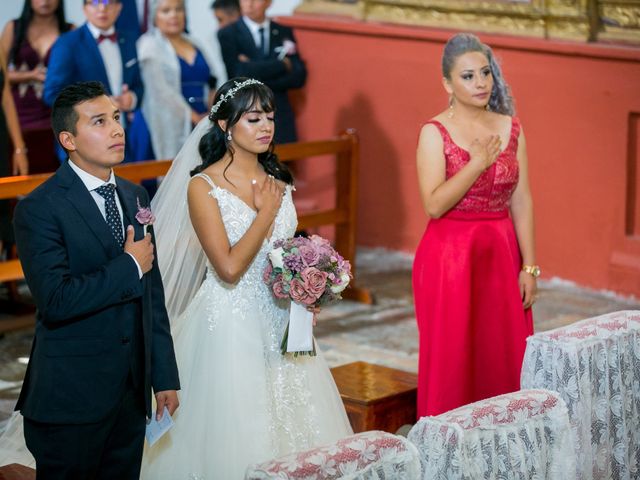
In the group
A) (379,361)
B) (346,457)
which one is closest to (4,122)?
→ (379,361)

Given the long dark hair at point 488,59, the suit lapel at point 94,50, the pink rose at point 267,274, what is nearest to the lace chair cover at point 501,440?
the pink rose at point 267,274

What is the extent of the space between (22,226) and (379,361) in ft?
12.3

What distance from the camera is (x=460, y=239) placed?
18.0 ft

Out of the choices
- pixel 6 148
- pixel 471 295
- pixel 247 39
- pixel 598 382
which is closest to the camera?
pixel 598 382

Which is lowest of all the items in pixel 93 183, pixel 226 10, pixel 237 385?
pixel 237 385

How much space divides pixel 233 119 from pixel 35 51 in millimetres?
4610

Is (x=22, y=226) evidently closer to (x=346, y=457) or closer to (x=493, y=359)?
(x=346, y=457)

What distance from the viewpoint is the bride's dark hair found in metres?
4.78

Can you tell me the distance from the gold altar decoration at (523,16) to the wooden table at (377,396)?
12.4 feet

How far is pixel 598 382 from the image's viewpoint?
435cm

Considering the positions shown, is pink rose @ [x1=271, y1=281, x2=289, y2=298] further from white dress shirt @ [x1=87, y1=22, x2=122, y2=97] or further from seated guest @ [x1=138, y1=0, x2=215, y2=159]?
seated guest @ [x1=138, y1=0, x2=215, y2=159]

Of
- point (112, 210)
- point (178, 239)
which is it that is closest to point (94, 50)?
point (178, 239)

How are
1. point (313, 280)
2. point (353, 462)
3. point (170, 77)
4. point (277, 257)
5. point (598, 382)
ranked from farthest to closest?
point (170, 77) → point (277, 257) → point (313, 280) → point (598, 382) → point (353, 462)

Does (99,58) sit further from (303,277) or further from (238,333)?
(303,277)
